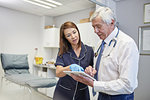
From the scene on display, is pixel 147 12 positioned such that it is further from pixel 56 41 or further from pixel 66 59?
pixel 66 59

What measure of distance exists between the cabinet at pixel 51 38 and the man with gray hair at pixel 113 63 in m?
0.77

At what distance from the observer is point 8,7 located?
1136 mm

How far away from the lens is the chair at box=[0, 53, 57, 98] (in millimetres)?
1109

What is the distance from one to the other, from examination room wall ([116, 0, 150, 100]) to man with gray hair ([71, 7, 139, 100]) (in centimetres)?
155

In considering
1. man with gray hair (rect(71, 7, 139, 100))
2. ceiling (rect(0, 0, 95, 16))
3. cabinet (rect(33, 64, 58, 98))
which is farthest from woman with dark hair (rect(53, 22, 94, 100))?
ceiling (rect(0, 0, 95, 16))

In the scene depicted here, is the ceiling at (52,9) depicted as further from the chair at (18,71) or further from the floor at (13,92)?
the floor at (13,92)

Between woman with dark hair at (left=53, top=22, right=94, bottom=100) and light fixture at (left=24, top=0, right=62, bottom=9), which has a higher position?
light fixture at (left=24, top=0, right=62, bottom=9)

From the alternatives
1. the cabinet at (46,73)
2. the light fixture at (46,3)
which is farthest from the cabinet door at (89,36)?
the cabinet at (46,73)

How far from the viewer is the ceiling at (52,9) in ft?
3.94

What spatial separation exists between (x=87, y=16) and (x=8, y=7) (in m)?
1.35

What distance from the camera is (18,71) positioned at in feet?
3.87

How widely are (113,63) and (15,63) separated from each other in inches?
34.4

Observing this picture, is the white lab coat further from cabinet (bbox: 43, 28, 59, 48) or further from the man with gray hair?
cabinet (bbox: 43, 28, 59, 48)

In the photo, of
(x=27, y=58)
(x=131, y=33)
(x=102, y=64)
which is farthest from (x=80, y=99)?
(x=131, y=33)
